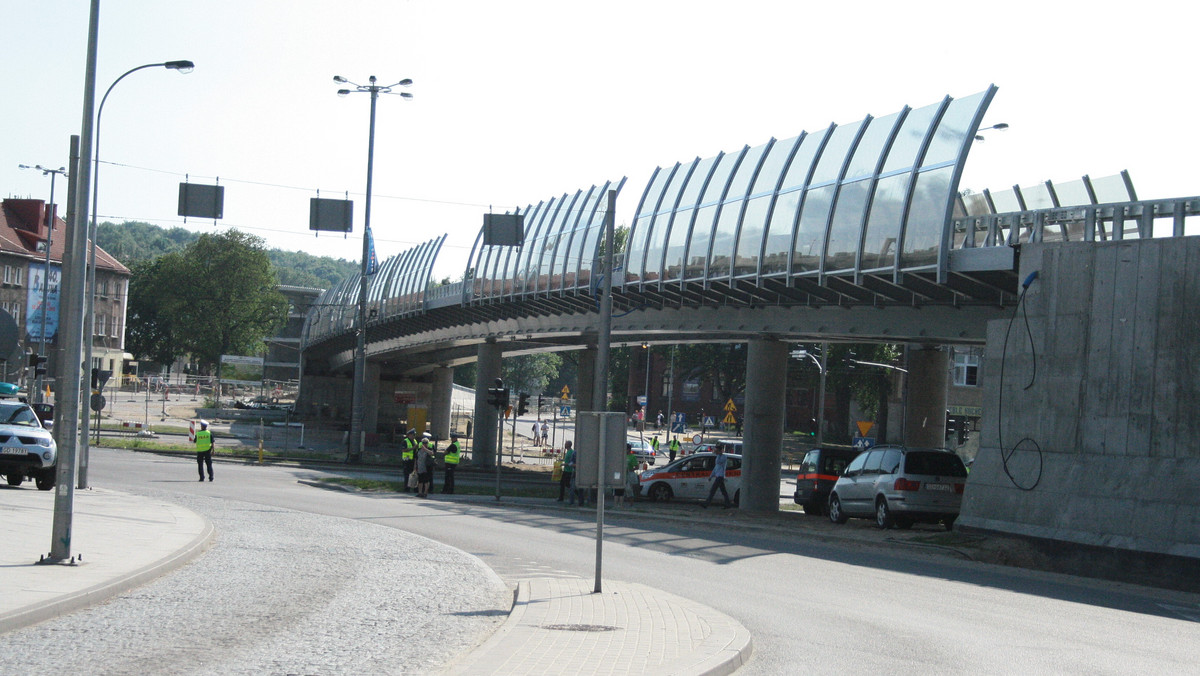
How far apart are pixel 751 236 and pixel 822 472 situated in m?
6.95

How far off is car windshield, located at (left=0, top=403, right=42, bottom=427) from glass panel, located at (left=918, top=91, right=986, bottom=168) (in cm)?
1796

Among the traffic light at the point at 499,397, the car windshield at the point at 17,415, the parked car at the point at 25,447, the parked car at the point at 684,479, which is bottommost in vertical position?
the parked car at the point at 684,479

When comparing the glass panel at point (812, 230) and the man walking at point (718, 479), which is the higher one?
the glass panel at point (812, 230)

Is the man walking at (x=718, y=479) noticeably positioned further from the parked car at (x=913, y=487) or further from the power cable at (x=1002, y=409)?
the power cable at (x=1002, y=409)

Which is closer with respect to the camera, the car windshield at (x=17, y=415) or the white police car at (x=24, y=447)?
the white police car at (x=24, y=447)

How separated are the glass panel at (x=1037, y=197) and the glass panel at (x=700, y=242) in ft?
23.9

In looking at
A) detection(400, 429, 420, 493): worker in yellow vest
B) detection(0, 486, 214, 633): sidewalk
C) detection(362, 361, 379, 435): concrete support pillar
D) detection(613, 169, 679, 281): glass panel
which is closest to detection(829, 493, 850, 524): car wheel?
detection(613, 169, 679, 281): glass panel

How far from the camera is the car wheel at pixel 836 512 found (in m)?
26.4

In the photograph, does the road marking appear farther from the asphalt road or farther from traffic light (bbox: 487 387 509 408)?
traffic light (bbox: 487 387 509 408)

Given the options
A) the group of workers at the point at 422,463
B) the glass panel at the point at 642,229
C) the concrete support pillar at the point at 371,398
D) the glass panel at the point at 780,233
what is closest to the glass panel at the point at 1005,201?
the glass panel at the point at 780,233

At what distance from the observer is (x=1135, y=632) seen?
37.6 feet

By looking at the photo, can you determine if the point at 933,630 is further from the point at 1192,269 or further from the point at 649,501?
the point at 649,501

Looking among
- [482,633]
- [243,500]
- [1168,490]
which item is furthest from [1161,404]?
[243,500]

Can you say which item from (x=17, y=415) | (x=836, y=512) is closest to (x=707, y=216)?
(x=836, y=512)
